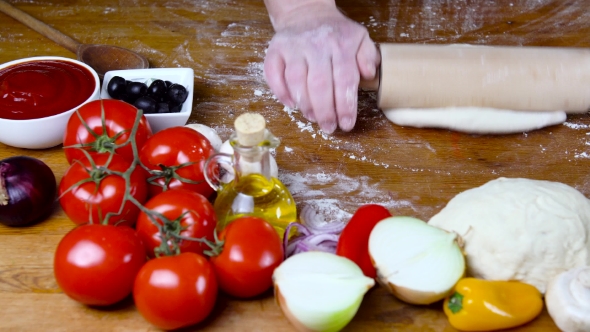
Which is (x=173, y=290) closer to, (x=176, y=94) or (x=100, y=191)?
(x=100, y=191)

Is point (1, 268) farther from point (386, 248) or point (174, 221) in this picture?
point (386, 248)

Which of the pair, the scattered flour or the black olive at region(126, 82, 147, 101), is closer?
the scattered flour

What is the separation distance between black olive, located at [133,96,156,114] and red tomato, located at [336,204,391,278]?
617 mm

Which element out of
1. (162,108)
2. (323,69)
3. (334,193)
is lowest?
(334,193)

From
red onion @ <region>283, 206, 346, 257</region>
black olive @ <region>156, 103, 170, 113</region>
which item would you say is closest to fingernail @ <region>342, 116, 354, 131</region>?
red onion @ <region>283, 206, 346, 257</region>

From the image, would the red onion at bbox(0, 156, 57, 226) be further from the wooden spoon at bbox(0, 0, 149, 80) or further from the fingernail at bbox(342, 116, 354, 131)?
the fingernail at bbox(342, 116, 354, 131)

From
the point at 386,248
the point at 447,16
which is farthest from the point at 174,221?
the point at 447,16

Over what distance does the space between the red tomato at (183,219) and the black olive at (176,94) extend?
453mm

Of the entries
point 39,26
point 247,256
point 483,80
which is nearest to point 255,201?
point 247,256

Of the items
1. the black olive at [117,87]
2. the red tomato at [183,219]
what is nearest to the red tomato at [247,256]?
the red tomato at [183,219]

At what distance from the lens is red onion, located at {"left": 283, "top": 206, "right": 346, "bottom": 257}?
119cm

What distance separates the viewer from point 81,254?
104 cm

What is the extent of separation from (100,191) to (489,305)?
0.76 meters

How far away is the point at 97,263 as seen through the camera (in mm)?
1030
